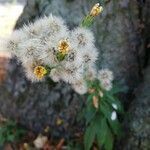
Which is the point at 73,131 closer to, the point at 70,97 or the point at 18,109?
the point at 70,97

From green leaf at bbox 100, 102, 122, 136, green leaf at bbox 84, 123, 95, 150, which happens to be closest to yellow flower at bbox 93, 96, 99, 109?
green leaf at bbox 100, 102, 122, 136

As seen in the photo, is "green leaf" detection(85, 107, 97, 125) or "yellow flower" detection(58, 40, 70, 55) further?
"green leaf" detection(85, 107, 97, 125)

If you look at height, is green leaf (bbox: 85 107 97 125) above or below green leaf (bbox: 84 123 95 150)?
above

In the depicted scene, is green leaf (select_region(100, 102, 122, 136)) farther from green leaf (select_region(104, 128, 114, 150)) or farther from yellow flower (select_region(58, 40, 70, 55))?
yellow flower (select_region(58, 40, 70, 55))

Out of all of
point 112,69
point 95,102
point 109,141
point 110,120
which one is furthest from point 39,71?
point 112,69

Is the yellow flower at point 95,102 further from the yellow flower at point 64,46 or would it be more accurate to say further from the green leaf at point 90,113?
the yellow flower at point 64,46

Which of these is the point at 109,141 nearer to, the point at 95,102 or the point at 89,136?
the point at 89,136

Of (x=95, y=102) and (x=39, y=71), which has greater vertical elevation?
(x=39, y=71)
